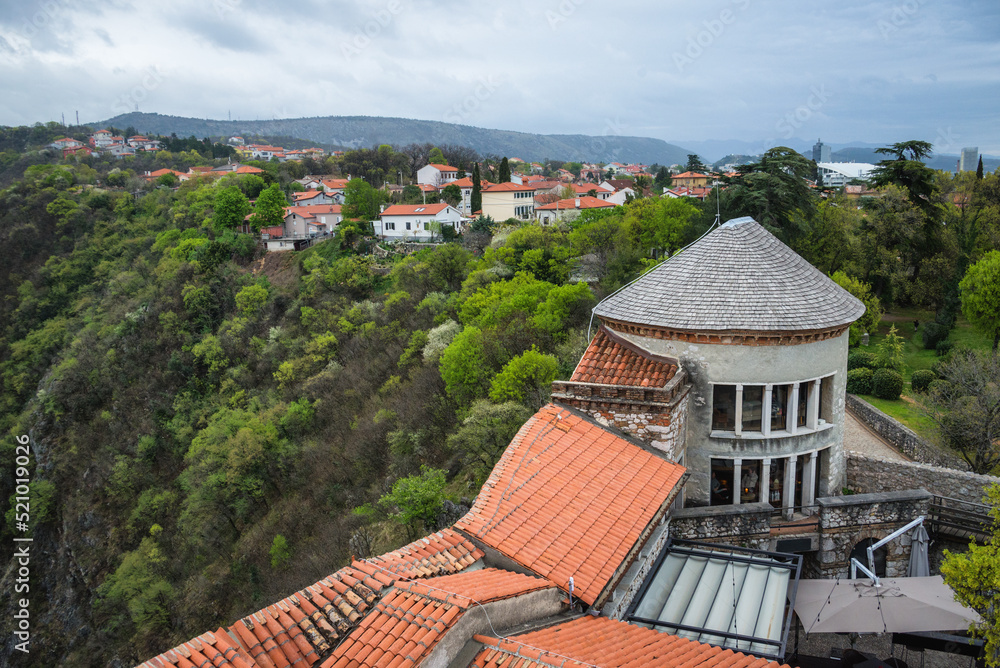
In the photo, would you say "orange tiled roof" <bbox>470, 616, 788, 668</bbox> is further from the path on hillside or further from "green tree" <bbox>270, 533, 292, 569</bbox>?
"green tree" <bbox>270, 533, 292, 569</bbox>

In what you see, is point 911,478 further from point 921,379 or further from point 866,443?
point 921,379

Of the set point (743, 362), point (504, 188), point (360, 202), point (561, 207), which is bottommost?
point (743, 362)

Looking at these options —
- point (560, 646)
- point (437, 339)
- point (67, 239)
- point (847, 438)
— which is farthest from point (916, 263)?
point (67, 239)

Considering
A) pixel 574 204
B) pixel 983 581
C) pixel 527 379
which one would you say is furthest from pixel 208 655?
pixel 574 204

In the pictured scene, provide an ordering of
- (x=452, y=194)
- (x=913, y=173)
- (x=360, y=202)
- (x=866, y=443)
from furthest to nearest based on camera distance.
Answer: (x=452, y=194) < (x=360, y=202) < (x=913, y=173) < (x=866, y=443)

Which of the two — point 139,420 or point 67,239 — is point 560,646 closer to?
point 139,420

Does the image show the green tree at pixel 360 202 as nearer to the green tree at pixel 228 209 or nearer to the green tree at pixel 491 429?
the green tree at pixel 228 209

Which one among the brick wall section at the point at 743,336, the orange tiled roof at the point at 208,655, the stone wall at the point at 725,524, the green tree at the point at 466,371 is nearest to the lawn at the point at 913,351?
the brick wall section at the point at 743,336
